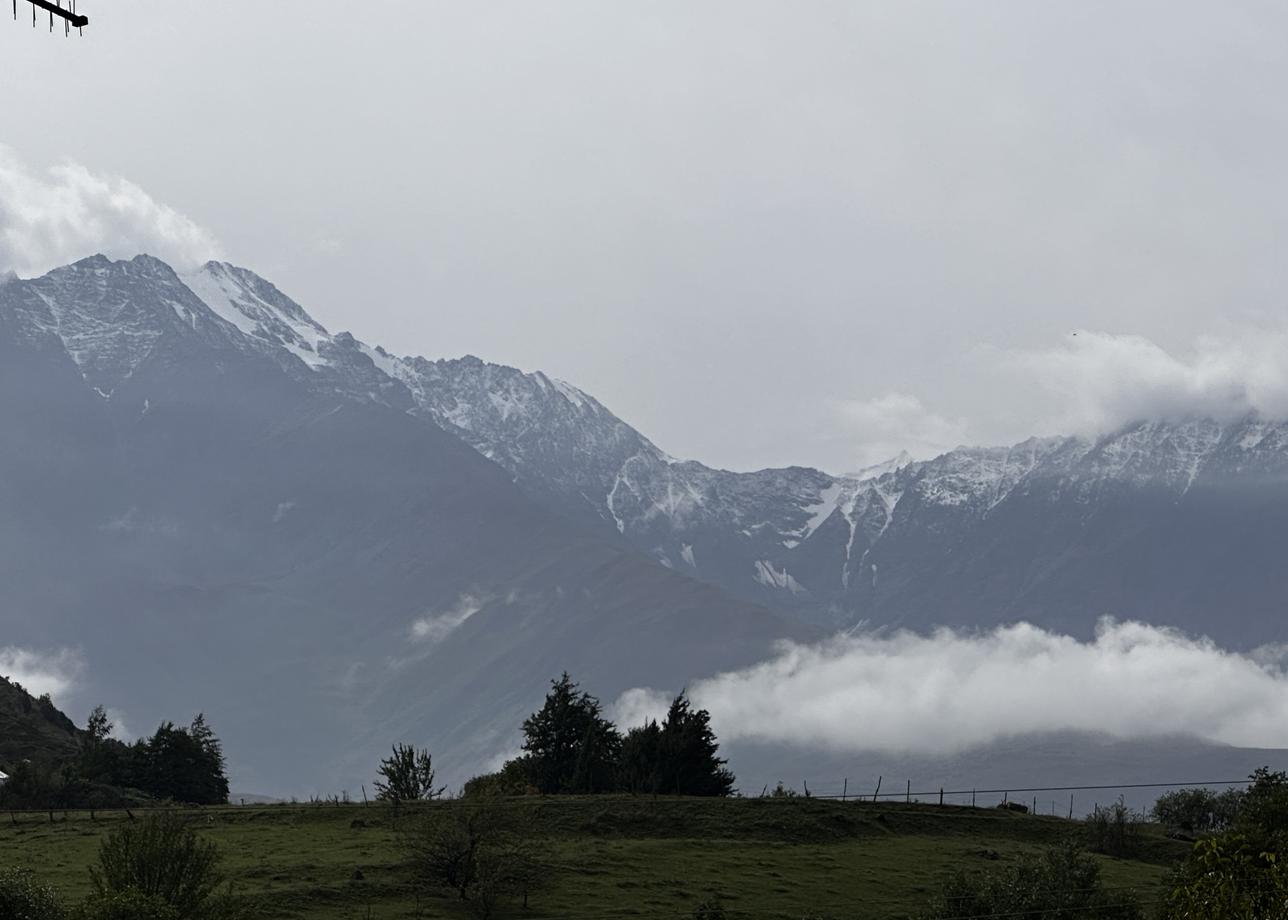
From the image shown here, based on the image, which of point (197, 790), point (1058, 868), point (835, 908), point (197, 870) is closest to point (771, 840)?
point (835, 908)

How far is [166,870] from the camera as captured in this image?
3351 inches

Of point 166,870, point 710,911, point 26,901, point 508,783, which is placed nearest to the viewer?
point 26,901

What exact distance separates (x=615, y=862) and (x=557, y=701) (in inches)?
1799

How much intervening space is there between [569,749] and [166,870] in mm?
65831

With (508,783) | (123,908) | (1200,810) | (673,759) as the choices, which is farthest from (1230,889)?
(1200,810)

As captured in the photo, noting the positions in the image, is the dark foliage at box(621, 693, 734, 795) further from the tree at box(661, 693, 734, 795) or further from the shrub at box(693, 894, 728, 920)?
the shrub at box(693, 894, 728, 920)

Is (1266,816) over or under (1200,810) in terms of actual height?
under

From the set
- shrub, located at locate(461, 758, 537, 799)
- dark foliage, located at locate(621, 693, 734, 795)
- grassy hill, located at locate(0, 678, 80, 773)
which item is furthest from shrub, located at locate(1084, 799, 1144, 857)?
grassy hill, located at locate(0, 678, 80, 773)

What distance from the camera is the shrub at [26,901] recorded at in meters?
77.6

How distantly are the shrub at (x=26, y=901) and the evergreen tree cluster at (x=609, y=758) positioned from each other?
59.0 meters

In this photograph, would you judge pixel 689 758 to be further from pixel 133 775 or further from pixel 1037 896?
pixel 1037 896

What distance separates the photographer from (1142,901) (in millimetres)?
98938

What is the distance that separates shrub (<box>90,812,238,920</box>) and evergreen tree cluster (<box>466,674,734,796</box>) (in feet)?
170

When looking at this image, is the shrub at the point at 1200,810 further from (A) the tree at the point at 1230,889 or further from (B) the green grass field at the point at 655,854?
(A) the tree at the point at 1230,889
